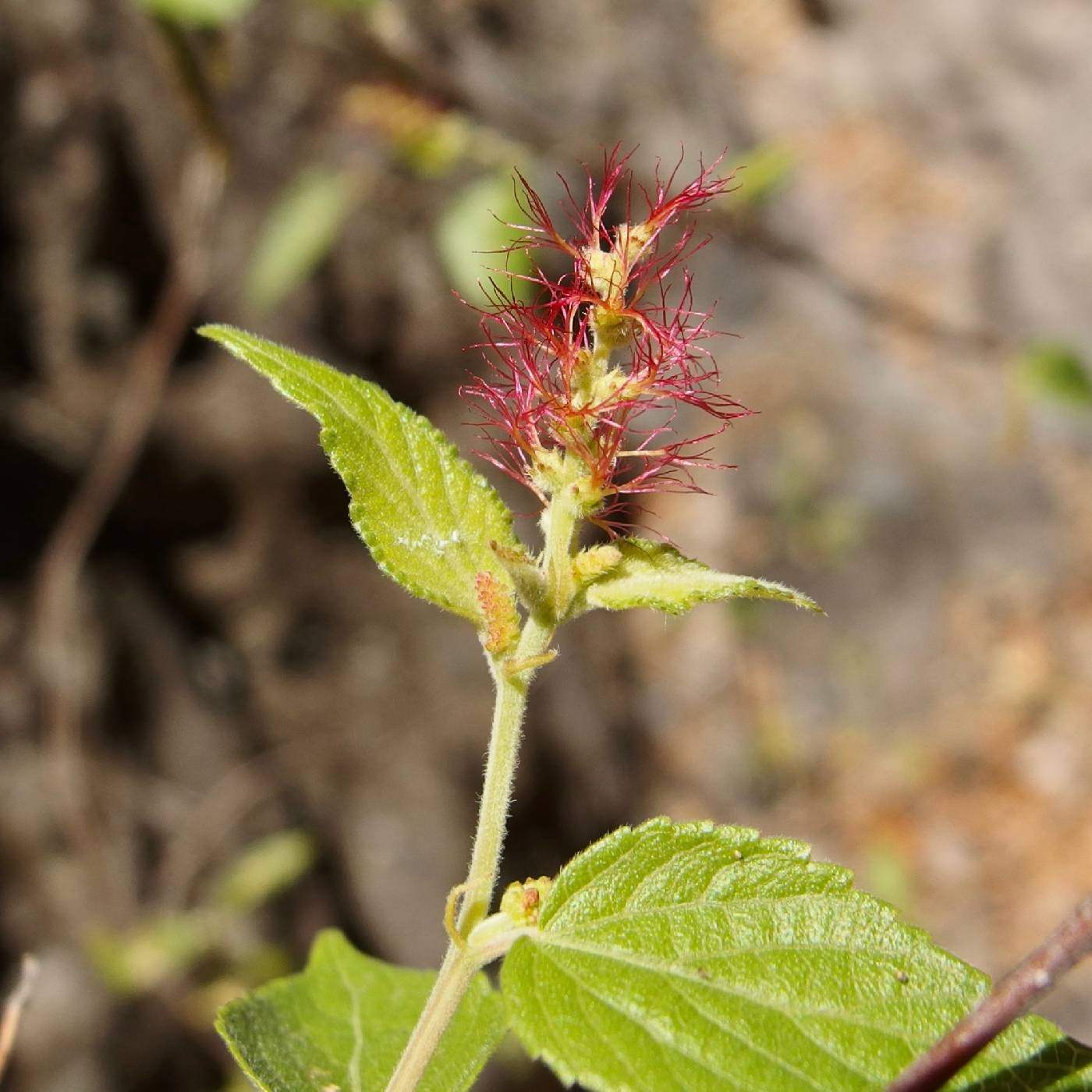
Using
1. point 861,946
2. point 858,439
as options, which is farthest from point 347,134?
point 861,946

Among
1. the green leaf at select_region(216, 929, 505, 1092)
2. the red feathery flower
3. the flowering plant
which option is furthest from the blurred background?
the green leaf at select_region(216, 929, 505, 1092)

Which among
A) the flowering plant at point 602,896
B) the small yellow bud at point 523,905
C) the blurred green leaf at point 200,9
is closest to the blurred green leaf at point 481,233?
the blurred green leaf at point 200,9

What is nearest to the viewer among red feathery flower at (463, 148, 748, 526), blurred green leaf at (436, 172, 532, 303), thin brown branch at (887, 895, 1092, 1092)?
thin brown branch at (887, 895, 1092, 1092)

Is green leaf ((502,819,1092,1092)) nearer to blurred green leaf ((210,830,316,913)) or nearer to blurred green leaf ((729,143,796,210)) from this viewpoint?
blurred green leaf ((729,143,796,210))

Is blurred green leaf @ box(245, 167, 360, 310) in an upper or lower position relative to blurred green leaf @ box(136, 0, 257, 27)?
upper

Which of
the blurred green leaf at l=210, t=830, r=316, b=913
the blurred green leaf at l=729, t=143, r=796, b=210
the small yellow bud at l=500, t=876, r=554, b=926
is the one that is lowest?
the small yellow bud at l=500, t=876, r=554, b=926

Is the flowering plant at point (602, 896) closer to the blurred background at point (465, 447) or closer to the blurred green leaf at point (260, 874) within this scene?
the blurred background at point (465, 447)

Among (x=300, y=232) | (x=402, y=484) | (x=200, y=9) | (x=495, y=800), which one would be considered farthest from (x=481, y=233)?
(x=495, y=800)

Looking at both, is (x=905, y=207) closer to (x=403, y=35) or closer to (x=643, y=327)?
(x=403, y=35)

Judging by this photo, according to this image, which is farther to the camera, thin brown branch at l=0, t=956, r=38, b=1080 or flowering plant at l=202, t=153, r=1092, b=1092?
thin brown branch at l=0, t=956, r=38, b=1080
